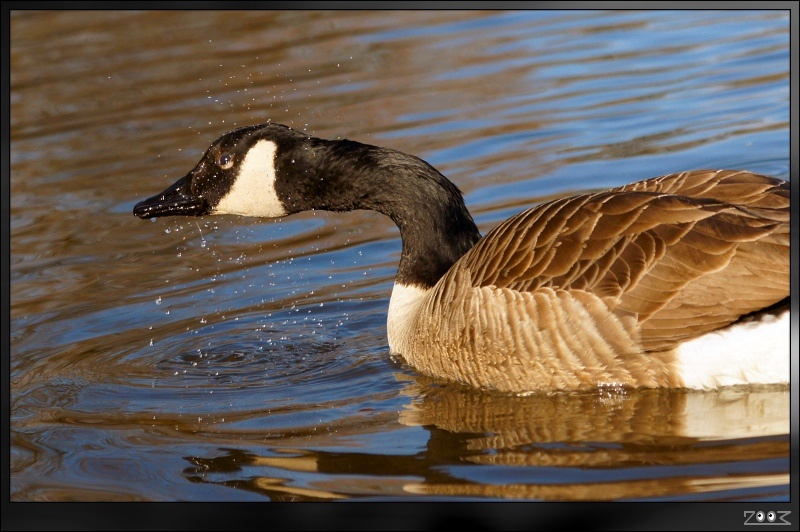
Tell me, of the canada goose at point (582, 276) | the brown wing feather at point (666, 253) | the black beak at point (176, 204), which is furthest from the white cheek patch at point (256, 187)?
the brown wing feather at point (666, 253)

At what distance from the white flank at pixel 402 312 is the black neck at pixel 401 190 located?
62mm

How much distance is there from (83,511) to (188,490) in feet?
3.77

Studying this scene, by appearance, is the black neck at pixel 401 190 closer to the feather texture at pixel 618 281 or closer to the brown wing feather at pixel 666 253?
the feather texture at pixel 618 281

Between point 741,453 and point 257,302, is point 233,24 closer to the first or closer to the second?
point 257,302

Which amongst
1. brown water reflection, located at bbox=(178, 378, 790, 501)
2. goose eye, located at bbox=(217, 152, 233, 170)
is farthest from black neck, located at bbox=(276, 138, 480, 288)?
brown water reflection, located at bbox=(178, 378, 790, 501)

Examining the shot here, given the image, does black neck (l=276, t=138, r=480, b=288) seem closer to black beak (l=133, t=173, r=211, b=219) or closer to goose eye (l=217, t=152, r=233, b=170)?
goose eye (l=217, t=152, r=233, b=170)

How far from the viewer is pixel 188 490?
18.2ft

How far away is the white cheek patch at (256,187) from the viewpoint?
7.25 meters

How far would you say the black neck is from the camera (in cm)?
707

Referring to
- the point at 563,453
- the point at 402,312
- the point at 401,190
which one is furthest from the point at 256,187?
the point at 563,453

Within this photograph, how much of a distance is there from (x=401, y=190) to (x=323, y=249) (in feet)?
7.61

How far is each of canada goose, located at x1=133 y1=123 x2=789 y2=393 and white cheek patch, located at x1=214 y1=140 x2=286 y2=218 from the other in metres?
0.02

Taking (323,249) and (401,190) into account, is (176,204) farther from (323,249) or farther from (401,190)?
(323,249)

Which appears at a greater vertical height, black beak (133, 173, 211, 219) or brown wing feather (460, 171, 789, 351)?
black beak (133, 173, 211, 219)
